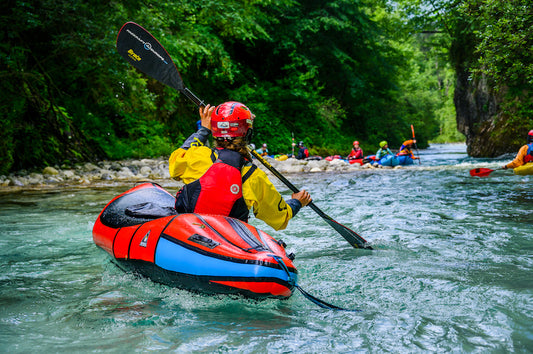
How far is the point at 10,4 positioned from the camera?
748cm

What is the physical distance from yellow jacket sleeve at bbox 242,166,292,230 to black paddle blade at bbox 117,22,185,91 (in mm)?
1640

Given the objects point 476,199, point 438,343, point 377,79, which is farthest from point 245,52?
point 438,343

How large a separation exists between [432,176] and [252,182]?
26.5 feet

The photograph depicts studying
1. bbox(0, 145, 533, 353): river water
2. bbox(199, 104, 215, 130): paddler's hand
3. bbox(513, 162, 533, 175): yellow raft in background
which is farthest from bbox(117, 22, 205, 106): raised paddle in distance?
bbox(513, 162, 533, 175): yellow raft in background

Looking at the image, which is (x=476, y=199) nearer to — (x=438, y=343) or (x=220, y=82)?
(x=438, y=343)

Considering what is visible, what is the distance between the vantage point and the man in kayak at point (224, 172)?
8.67 ft

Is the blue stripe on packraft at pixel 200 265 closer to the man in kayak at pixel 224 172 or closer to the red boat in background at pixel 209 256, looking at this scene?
the red boat in background at pixel 209 256

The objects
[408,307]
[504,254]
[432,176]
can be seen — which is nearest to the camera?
[408,307]

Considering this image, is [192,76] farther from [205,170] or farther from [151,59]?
[205,170]

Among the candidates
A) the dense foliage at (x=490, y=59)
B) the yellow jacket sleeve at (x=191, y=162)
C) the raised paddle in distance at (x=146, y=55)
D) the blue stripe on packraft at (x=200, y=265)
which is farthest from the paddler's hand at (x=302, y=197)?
the dense foliage at (x=490, y=59)

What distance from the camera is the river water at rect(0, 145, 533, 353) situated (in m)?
2.01

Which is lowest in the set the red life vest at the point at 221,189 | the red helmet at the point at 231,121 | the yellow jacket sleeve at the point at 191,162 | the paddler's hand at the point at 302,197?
the paddler's hand at the point at 302,197

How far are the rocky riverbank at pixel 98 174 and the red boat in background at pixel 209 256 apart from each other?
6028mm

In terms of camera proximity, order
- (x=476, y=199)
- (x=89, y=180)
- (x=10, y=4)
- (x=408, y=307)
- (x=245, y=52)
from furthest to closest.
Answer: (x=245, y=52) → (x=89, y=180) → (x=10, y=4) → (x=476, y=199) → (x=408, y=307)
